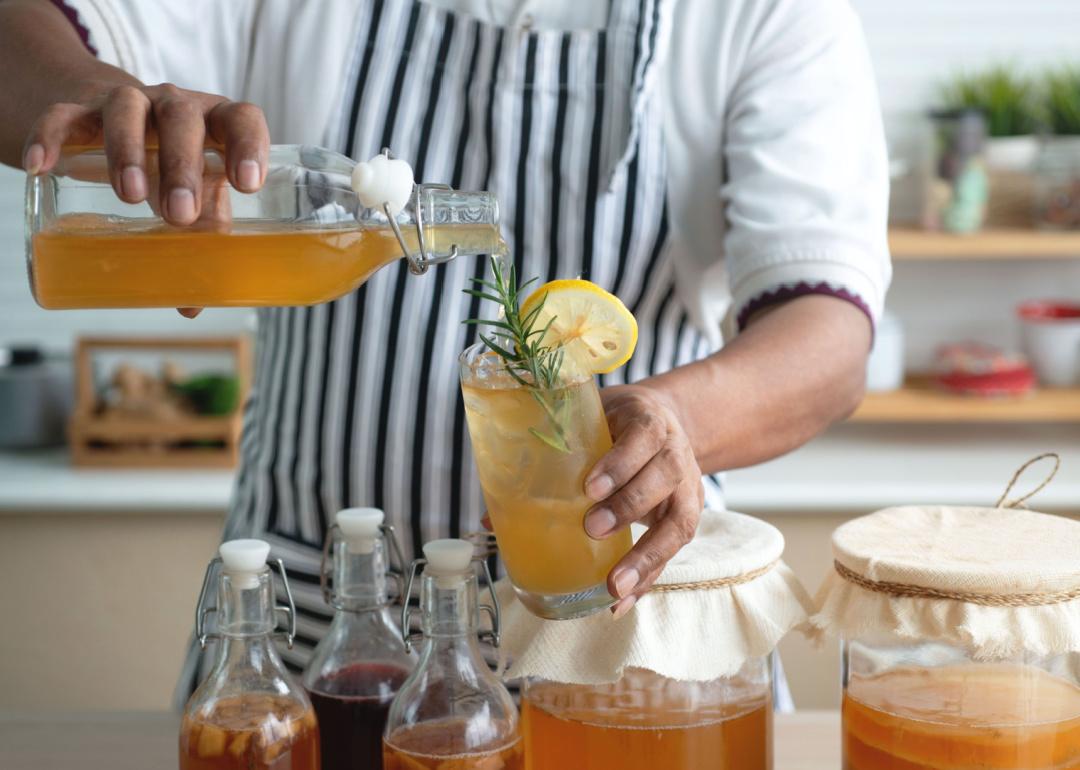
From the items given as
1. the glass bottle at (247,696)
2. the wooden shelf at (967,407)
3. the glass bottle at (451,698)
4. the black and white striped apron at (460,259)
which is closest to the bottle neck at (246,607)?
the glass bottle at (247,696)

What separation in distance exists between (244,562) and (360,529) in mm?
93

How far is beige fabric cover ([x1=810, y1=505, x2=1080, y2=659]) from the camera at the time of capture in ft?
2.94

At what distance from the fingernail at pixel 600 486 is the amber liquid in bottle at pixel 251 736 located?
0.82ft

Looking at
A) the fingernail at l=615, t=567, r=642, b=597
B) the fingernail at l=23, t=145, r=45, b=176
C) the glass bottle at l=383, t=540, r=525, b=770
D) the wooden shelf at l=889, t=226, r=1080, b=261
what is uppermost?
the wooden shelf at l=889, t=226, r=1080, b=261

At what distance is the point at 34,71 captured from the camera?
3.85 ft

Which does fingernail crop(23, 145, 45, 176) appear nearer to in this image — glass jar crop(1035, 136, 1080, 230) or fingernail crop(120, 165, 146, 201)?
fingernail crop(120, 165, 146, 201)

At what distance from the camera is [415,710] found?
88cm

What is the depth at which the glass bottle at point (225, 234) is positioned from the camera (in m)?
0.91

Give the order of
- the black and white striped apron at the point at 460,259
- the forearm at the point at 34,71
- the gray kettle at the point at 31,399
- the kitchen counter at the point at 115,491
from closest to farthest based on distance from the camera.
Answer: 1. the forearm at the point at 34,71
2. the black and white striped apron at the point at 460,259
3. the kitchen counter at the point at 115,491
4. the gray kettle at the point at 31,399

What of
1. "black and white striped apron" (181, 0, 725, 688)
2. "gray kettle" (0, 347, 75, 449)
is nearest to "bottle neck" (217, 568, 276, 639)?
"black and white striped apron" (181, 0, 725, 688)

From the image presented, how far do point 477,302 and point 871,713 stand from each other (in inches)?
26.0

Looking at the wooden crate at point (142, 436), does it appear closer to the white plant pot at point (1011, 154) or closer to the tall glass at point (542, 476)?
the white plant pot at point (1011, 154)

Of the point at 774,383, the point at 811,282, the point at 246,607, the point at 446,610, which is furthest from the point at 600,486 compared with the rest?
the point at 811,282

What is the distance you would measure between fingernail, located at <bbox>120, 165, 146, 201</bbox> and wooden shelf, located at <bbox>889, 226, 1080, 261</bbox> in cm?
209
